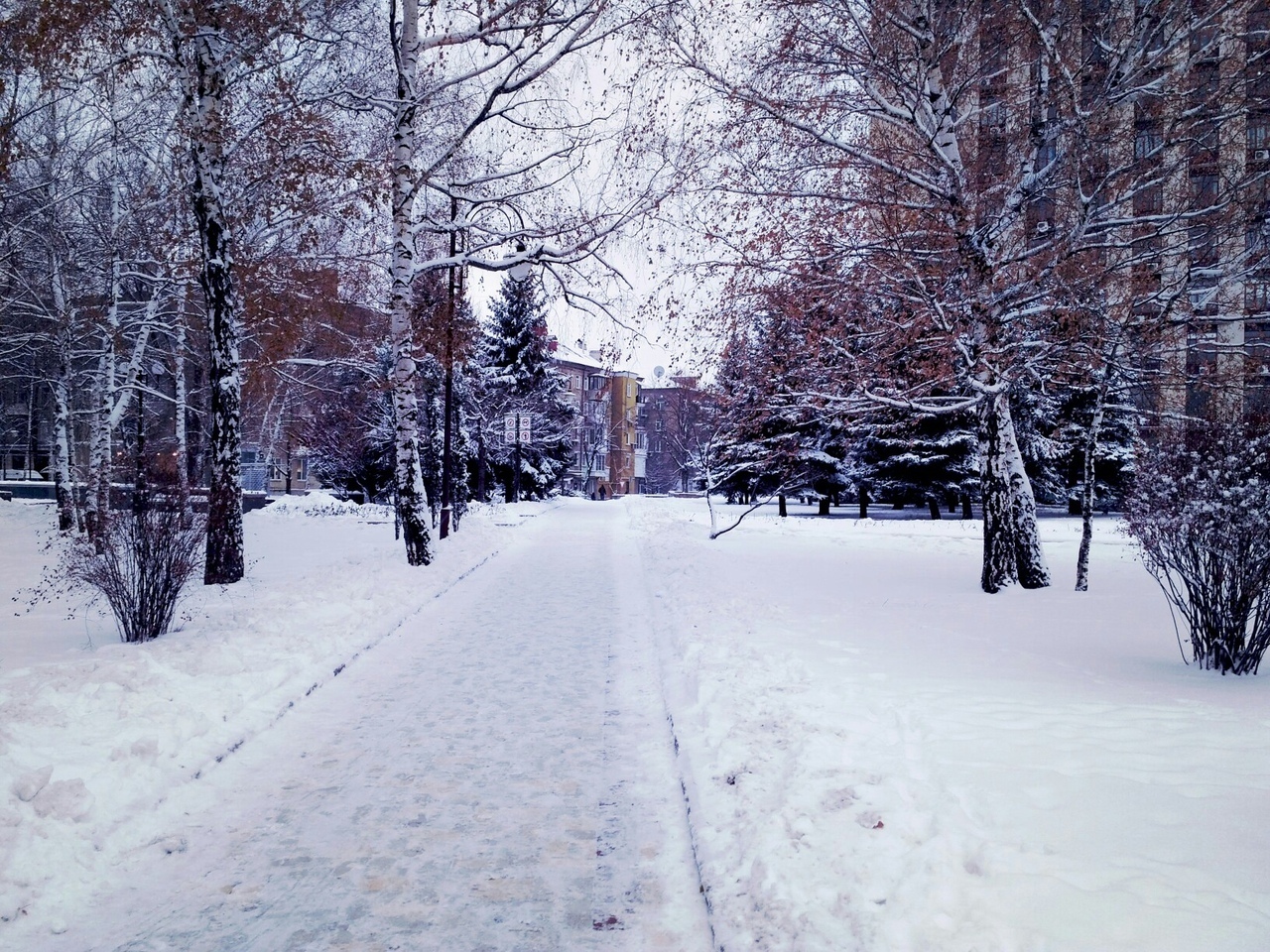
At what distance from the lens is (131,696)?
5938 millimetres

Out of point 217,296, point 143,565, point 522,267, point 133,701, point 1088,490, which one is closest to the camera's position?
point 133,701

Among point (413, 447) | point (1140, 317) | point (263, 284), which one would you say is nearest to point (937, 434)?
point (1140, 317)

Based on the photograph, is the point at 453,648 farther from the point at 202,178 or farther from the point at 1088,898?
the point at 202,178

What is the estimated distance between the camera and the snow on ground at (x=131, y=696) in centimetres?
405

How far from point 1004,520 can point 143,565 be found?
1204 centimetres

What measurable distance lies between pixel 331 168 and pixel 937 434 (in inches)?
1117

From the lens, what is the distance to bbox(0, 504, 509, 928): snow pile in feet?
13.3

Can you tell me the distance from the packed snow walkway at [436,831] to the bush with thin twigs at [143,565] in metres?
2.46

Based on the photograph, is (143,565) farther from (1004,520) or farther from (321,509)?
(321,509)

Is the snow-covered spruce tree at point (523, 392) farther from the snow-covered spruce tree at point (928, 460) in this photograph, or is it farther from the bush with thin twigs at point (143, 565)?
the bush with thin twigs at point (143, 565)

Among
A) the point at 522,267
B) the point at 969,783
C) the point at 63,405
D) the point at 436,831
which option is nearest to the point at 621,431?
the point at 63,405

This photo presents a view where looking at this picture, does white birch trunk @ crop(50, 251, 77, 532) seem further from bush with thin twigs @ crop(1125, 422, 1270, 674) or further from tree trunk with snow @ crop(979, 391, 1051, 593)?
bush with thin twigs @ crop(1125, 422, 1270, 674)

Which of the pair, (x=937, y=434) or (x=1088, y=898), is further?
(x=937, y=434)

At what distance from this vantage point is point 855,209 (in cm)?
1318
